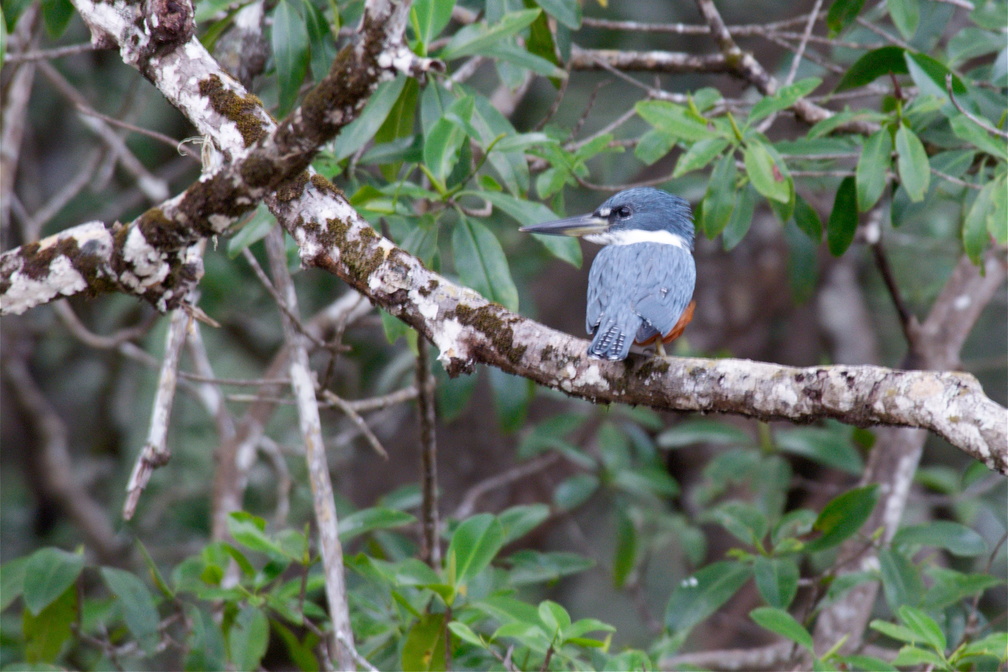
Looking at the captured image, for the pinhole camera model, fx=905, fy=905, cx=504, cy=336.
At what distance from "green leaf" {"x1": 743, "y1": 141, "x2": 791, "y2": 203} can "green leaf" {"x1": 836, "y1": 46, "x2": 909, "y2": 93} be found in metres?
0.66

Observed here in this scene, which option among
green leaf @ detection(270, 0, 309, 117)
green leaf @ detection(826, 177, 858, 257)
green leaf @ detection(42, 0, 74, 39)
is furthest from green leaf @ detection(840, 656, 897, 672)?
green leaf @ detection(42, 0, 74, 39)

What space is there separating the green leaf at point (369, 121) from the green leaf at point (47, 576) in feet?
4.69

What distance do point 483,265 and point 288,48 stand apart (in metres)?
0.90

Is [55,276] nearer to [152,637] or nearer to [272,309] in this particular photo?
[152,637]

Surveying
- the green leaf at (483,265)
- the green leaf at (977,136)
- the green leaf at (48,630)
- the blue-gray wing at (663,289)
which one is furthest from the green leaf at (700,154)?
the green leaf at (48,630)

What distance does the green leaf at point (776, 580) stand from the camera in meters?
2.65

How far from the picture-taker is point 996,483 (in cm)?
447

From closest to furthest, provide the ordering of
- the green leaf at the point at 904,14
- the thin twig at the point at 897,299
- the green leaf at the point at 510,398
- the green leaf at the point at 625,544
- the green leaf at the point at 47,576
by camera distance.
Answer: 1. the green leaf at the point at 47,576
2. the green leaf at the point at 904,14
3. the thin twig at the point at 897,299
4. the green leaf at the point at 510,398
5. the green leaf at the point at 625,544

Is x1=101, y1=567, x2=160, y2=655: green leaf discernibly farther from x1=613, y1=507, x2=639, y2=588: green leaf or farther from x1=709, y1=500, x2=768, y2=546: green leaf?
x1=613, y1=507, x2=639, y2=588: green leaf

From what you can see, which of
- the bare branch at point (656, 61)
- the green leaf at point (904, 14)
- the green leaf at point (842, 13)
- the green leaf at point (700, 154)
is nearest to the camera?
the green leaf at point (700, 154)

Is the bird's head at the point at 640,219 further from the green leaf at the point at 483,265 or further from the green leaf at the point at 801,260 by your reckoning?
the green leaf at the point at 801,260

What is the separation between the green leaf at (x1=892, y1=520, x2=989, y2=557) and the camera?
113 inches

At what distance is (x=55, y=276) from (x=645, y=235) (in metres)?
1.72

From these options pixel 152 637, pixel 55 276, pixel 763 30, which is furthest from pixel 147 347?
pixel 763 30
